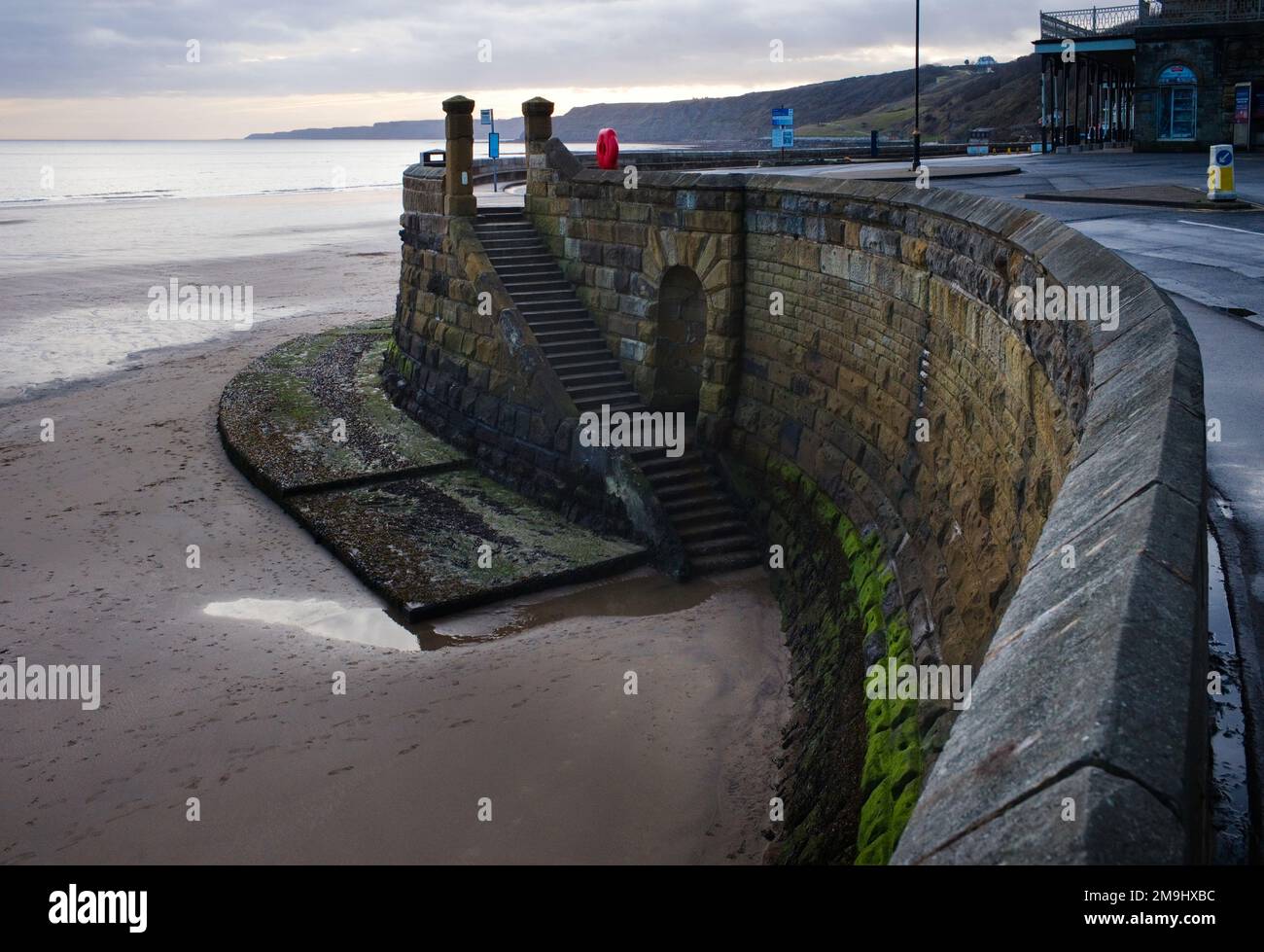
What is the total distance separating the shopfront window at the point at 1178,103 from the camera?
109ft

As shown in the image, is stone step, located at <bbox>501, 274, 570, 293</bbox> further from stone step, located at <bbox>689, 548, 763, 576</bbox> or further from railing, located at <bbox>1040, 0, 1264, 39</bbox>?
railing, located at <bbox>1040, 0, 1264, 39</bbox>

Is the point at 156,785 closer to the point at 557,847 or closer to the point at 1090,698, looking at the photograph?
the point at 557,847

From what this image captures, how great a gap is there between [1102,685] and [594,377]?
16.0 meters

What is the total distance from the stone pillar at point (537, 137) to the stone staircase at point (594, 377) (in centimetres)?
73

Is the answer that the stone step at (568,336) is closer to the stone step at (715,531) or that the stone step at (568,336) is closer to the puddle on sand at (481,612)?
the stone step at (715,531)

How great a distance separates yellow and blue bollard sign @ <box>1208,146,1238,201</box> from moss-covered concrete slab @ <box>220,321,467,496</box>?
40.0 feet

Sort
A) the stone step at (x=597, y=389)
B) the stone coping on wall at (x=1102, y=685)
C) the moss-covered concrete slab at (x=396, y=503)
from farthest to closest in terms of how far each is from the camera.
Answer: the stone step at (x=597, y=389), the moss-covered concrete slab at (x=396, y=503), the stone coping on wall at (x=1102, y=685)

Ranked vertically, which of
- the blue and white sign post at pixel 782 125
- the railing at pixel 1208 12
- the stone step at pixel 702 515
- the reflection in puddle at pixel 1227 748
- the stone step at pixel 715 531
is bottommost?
the stone step at pixel 715 531

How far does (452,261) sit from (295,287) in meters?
26.4

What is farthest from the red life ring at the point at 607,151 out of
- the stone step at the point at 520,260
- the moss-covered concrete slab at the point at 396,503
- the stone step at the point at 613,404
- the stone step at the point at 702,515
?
the stone step at the point at 702,515

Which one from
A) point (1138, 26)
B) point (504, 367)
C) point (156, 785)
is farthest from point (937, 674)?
point (1138, 26)

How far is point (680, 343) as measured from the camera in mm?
18000

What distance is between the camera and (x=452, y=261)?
20.6 meters

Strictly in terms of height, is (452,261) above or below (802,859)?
above
